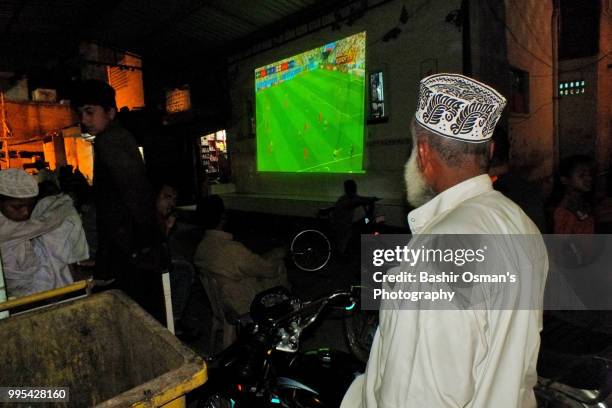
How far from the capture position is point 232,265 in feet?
10.8

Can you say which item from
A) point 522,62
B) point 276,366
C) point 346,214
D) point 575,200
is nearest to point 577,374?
point 276,366

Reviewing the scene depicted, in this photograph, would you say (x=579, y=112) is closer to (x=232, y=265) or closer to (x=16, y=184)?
(x=232, y=265)

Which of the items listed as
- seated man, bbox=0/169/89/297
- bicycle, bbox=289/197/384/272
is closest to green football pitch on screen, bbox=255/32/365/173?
bicycle, bbox=289/197/384/272

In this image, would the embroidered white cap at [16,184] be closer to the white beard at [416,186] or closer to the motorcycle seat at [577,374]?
the white beard at [416,186]

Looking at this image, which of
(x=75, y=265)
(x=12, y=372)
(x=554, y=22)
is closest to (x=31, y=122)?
(x=75, y=265)

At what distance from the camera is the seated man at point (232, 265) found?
328 cm

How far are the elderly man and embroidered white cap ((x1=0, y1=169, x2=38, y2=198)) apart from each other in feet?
8.70

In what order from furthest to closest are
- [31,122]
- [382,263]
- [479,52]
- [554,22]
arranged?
1. [31,122]
2. [554,22]
3. [479,52]
4. [382,263]

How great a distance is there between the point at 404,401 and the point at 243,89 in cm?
1279

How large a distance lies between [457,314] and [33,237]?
2.96 meters

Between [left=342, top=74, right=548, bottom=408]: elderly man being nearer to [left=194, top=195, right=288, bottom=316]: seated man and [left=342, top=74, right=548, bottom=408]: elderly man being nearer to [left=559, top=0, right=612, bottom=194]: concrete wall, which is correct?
[left=194, top=195, right=288, bottom=316]: seated man

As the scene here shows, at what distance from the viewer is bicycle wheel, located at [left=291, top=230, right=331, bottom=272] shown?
24.7 ft

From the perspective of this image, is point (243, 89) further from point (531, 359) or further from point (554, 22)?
point (531, 359)

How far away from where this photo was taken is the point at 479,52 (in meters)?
7.21
